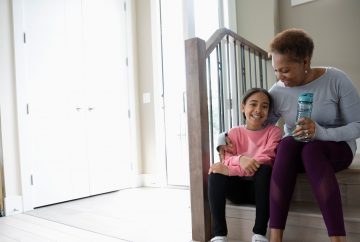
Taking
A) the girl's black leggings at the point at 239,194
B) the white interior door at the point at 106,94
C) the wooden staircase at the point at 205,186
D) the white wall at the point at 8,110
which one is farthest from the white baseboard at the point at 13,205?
the girl's black leggings at the point at 239,194

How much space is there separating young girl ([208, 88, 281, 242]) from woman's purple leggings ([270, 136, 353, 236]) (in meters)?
0.12

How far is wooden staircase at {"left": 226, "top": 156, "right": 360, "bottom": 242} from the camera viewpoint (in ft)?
4.68

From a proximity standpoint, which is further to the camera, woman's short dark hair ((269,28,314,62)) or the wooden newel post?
the wooden newel post

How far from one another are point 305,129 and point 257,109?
0.32 meters

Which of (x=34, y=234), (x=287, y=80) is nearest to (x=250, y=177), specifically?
(x=287, y=80)

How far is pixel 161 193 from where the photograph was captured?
11.1 feet

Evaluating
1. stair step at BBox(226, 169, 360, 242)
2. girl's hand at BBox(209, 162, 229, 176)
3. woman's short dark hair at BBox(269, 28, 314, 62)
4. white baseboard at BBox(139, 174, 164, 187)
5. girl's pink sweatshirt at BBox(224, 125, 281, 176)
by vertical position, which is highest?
woman's short dark hair at BBox(269, 28, 314, 62)

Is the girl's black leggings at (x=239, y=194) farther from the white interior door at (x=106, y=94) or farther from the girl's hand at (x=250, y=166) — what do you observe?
the white interior door at (x=106, y=94)

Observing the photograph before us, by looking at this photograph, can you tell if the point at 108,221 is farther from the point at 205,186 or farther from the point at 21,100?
the point at 21,100

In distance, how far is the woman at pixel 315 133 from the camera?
1.27 meters

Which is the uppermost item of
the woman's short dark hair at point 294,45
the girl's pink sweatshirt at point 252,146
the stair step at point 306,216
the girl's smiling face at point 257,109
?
the woman's short dark hair at point 294,45

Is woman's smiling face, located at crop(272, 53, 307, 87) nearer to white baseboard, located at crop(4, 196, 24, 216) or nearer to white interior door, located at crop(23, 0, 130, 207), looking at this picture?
white interior door, located at crop(23, 0, 130, 207)

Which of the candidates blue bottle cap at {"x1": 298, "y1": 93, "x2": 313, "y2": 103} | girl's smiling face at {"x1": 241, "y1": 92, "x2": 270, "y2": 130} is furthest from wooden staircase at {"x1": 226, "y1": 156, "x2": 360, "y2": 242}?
blue bottle cap at {"x1": 298, "y1": 93, "x2": 313, "y2": 103}

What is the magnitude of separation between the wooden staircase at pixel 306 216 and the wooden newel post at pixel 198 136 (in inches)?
5.6
